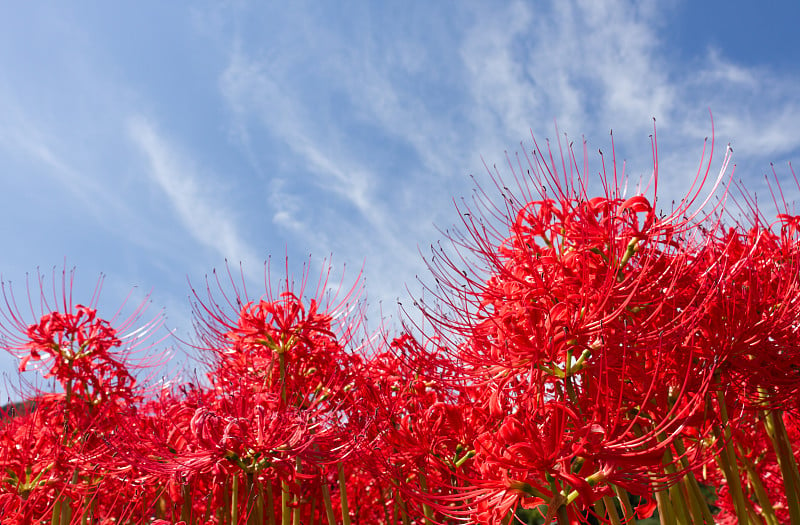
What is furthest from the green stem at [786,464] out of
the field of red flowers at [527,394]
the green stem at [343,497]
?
the green stem at [343,497]

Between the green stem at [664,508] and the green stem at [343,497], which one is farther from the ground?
the green stem at [343,497]

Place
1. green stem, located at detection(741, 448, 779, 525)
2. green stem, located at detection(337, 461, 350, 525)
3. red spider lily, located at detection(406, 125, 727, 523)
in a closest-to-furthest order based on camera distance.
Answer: red spider lily, located at detection(406, 125, 727, 523) → green stem, located at detection(337, 461, 350, 525) → green stem, located at detection(741, 448, 779, 525)

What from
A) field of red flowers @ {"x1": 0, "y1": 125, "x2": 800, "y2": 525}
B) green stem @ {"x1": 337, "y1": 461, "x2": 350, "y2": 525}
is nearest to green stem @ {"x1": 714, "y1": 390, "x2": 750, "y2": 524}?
field of red flowers @ {"x1": 0, "y1": 125, "x2": 800, "y2": 525}

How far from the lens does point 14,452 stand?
3.96 meters

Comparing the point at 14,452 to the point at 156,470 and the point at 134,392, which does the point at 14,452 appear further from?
the point at 156,470

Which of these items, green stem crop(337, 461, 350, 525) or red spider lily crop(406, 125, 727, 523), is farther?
green stem crop(337, 461, 350, 525)

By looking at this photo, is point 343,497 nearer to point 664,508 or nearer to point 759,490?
point 664,508

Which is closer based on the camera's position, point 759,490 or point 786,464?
point 786,464

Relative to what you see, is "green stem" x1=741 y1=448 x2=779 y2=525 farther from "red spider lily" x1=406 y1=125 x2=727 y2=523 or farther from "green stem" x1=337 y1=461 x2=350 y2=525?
"green stem" x1=337 y1=461 x2=350 y2=525

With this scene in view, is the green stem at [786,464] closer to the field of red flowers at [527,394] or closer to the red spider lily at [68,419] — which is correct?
the field of red flowers at [527,394]

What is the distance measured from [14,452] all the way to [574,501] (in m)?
3.75

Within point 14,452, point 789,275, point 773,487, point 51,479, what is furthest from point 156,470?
point 773,487

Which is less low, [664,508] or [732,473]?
[732,473]

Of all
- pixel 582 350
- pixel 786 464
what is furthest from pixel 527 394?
pixel 786 464
